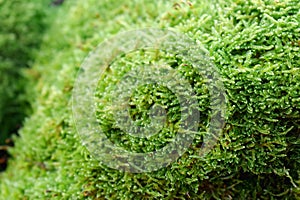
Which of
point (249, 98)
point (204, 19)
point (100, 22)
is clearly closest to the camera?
point (249, 98)

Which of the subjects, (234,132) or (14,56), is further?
(14,56)

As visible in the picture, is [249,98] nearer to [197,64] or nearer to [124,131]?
[197,64]

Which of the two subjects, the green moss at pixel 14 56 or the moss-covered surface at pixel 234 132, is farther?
the green moss at pixel 14 56

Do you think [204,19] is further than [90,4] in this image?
No

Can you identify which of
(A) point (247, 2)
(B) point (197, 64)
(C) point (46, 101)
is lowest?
(C) point (46, 101)

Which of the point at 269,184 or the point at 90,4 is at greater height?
the point at 90,4

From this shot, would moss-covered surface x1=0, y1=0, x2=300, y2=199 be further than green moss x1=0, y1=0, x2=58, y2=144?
No

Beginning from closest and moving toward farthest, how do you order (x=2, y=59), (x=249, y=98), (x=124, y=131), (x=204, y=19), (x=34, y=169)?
(x=249, y=98), (x=124, y=131), (x=204, y=19), (x=34, y=169), (x=2, y=59)

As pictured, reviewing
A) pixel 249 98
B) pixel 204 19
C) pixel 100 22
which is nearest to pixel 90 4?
pixel 100 22
